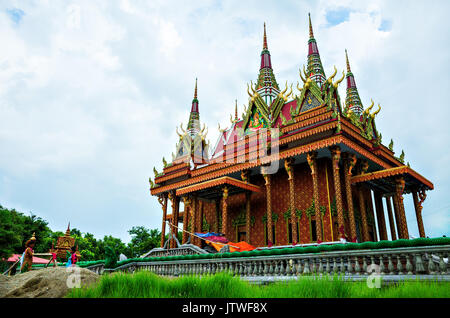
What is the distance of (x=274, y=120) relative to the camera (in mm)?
18594

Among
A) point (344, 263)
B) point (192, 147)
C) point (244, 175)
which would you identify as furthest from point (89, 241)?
point (344, 263)

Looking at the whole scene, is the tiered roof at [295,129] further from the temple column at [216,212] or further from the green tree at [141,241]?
the green tree at [141,241]

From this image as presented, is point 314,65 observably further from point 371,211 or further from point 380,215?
point 380,215

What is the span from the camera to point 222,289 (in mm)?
4824

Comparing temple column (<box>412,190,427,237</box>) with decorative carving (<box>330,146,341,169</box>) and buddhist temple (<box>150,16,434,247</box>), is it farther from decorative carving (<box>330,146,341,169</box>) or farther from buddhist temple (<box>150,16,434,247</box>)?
decorative carving (<box>330,146,341,169</box>)

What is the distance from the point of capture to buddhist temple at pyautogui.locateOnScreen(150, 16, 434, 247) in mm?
14109

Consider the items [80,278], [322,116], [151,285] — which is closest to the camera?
Result: [151,285]

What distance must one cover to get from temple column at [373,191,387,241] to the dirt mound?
15.9 meters

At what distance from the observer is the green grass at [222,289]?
4328 mm

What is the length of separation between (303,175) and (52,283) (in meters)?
13.2

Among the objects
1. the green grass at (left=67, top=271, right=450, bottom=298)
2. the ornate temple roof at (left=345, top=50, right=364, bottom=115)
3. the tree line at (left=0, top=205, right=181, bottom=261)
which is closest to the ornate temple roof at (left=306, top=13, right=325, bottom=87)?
the ornate temple roof at (left=345, top=50, right=364, bottom=115)

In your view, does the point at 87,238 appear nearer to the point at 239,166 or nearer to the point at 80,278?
the point at 239,166
